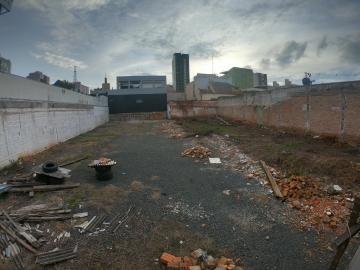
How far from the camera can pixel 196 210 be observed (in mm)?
5309

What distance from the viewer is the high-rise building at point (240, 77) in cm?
4775

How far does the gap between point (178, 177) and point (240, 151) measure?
3984mm

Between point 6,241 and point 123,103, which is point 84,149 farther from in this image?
point 123,103

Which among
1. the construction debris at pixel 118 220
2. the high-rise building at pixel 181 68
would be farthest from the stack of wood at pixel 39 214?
the high-rise building at pixel 181 68

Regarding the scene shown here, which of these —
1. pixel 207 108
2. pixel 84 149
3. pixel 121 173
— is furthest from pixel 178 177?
pixel 207 108

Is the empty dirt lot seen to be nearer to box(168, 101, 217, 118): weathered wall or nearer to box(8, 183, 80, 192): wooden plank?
box(8, 183, 80, 192): wooden plank

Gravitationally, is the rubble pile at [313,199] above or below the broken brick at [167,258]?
above

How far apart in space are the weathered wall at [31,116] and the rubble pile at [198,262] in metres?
7.47

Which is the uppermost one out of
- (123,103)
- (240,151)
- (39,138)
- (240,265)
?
(123,103)

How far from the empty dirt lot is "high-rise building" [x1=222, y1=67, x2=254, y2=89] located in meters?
39.7

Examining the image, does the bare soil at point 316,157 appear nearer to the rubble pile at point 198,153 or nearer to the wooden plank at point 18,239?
the rubble pile at point 198,153

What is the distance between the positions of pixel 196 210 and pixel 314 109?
32.3ft

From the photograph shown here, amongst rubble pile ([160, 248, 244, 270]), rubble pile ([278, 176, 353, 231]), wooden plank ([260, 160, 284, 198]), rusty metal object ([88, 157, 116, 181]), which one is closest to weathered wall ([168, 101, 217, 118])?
wooden plank ([260, 160, 284, 198])

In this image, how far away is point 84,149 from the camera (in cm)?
1193
